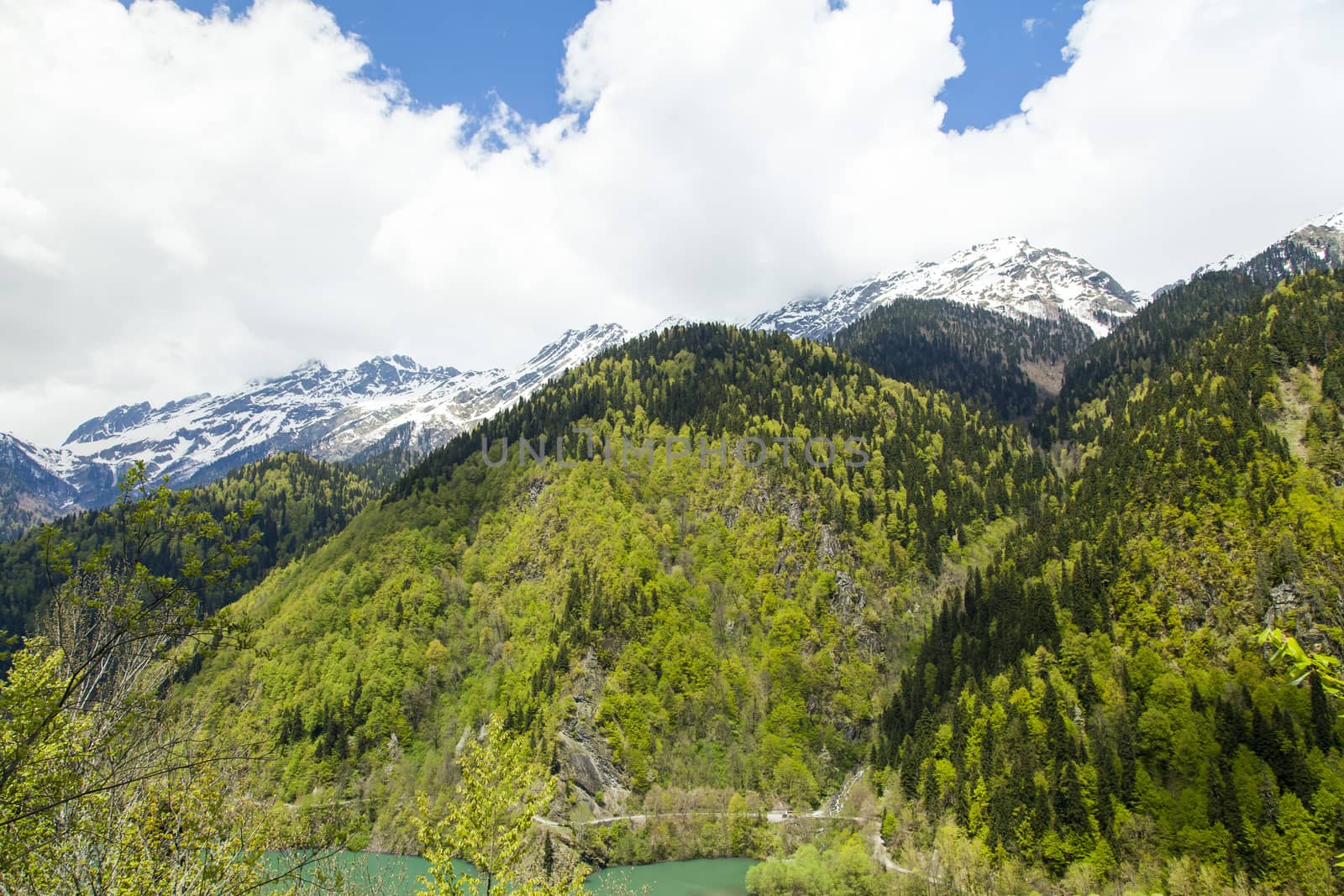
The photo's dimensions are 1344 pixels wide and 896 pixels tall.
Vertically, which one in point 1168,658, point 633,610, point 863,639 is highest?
point 633,610

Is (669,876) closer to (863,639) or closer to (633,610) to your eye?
(633,610)

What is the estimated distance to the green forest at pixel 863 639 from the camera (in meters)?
87.6

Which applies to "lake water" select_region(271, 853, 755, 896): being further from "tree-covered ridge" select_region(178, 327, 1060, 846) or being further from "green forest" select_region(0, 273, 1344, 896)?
"tree-covered ridge" select_region(178, 327, 1060, 846)

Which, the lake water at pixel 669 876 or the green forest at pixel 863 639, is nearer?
the green forest at pixel 863 639

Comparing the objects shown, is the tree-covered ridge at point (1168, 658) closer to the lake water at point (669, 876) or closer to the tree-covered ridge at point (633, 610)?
the tree-covered ridge at point (633, 610)

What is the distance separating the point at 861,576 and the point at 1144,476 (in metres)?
55.4

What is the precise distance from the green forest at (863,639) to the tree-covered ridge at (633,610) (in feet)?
2.20

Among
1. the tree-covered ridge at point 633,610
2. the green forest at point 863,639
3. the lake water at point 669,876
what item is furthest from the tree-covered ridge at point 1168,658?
the lake water at point 669,876

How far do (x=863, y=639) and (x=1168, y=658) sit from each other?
175 feet

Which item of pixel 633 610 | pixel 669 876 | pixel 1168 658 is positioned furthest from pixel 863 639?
pixel 669 876

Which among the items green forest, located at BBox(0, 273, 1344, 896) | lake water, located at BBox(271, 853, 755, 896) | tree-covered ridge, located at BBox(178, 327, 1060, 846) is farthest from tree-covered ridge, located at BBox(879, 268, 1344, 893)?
lake water, located at BBox(271, 853, 755, 896)

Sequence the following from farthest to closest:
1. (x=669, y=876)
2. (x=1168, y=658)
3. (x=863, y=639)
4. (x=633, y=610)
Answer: (x=863, y=639)
(x=633, y=610)
(x=669, y=876)
(x=1168, y=658)

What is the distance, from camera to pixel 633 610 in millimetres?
138375

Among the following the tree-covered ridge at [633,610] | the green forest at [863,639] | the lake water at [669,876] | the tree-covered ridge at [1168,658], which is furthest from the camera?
the tree-covered ridge at [633,610]
